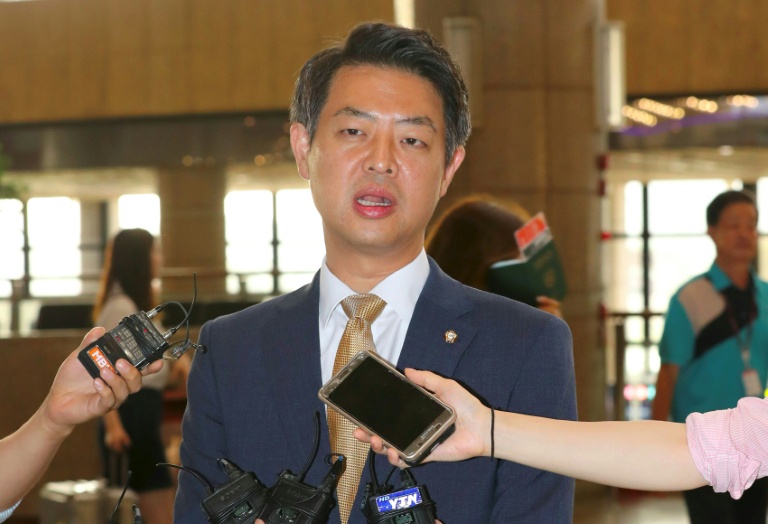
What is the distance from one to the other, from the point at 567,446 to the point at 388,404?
0.30 meters

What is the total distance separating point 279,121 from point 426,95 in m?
11.1

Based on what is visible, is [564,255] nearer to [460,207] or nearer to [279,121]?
[460,207]

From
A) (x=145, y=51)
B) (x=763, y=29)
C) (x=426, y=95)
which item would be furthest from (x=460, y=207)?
(x=145, y=51)

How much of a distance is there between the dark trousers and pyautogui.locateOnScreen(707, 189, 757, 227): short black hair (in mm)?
1067

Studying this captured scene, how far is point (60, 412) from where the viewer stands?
70.9 inches

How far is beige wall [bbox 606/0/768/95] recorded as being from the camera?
11.5 meters

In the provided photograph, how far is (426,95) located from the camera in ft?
6.07

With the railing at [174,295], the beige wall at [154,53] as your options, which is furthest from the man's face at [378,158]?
the beige wall at [154,53]

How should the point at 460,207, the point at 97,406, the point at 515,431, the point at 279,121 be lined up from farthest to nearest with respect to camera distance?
the point at 279,121 < the point at 460,207 < the point at 97,406 < the point at 515,431

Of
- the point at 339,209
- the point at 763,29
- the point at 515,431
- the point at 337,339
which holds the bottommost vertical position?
the point at 515,431

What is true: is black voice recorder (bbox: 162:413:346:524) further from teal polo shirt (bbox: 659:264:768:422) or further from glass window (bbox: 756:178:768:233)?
glass window (bbox: 756:178:768:233)

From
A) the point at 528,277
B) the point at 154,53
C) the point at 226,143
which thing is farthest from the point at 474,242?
the point at 154,53

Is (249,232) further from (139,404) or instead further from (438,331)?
(438,331)

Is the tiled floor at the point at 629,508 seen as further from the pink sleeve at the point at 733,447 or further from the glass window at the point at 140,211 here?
the glass window at the point at 140,211
